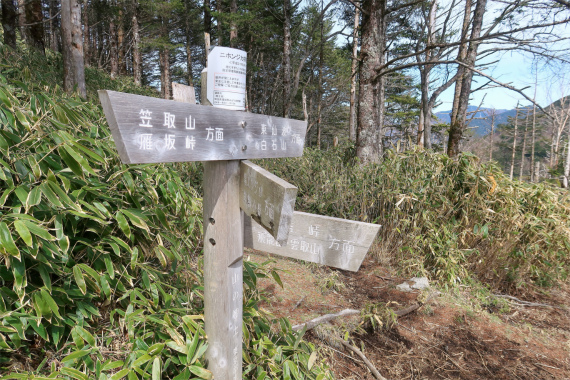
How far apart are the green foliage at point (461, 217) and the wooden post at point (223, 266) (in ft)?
8.51

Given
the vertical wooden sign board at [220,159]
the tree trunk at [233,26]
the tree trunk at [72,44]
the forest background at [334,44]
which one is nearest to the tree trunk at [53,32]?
the forest background at [334,44]

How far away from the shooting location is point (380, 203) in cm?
371

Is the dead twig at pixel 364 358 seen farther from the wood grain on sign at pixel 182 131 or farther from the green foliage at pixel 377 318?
the wood grain on sign at pixel 182 131

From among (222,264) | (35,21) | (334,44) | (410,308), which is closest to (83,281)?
(222,264)

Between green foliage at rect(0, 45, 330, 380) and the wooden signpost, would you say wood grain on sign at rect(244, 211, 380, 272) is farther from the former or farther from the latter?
green foliage at rect(0, 45, 330, 380)

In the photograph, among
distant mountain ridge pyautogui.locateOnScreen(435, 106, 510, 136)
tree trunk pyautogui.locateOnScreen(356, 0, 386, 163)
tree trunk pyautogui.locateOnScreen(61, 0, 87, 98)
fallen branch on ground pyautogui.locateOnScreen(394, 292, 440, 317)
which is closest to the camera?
fallen branch on ground pyautogui.locateOnScreen(394, 292, 440, 317)

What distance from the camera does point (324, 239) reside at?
121cm

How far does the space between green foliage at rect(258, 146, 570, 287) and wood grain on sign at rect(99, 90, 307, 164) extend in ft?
8.54

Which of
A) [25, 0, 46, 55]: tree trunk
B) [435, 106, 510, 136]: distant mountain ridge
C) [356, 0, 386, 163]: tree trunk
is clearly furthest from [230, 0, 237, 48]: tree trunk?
[435, 106, 510, 136]: distant mountain ridge

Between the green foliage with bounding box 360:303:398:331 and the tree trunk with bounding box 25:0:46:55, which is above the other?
the tree trunk with bounding box 25:0:46:55

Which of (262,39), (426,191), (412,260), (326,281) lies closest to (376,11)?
(426,191)

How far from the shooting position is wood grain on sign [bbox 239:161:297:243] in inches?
35.4

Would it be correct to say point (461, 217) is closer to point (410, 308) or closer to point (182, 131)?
point (410, 308)

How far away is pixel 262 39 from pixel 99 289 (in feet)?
41.2
